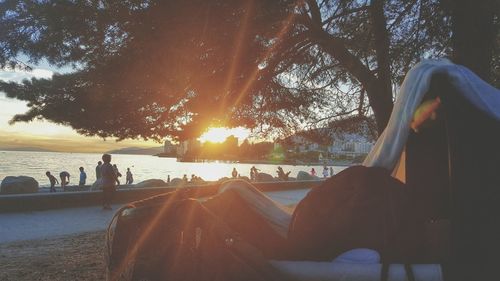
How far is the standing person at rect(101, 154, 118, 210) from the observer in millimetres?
13500

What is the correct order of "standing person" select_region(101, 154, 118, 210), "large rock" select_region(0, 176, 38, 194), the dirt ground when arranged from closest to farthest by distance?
the dirt ground < "standing person" select_region(101, 154, 118, 210) < "large rock" select_region(0, 176, 38, 194)

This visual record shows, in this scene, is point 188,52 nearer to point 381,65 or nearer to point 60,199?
point 381,65

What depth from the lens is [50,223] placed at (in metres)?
11.2

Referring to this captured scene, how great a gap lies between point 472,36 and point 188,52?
4279 millimetres

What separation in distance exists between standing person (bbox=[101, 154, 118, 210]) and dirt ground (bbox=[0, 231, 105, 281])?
4.20 m

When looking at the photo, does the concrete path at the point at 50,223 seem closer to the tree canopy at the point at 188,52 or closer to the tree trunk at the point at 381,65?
the tree canopy at the point at 188,52

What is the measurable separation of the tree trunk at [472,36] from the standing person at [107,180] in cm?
1021

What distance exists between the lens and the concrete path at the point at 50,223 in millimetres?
9609

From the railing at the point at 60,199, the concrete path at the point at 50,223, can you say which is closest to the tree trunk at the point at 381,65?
the concrete path at the point at 50,223

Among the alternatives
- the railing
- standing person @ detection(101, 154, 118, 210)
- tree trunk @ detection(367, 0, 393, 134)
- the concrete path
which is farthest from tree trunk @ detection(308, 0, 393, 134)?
the railing

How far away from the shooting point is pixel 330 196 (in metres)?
2.19

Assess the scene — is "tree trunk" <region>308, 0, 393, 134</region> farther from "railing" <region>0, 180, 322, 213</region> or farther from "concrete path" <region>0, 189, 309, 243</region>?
"railing" <region>0, 180, 322, 213</region>

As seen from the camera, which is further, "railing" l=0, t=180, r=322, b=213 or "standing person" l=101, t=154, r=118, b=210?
"standing person" l=101, t=154, r=118, b=210

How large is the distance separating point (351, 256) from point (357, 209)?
9.0 inches
